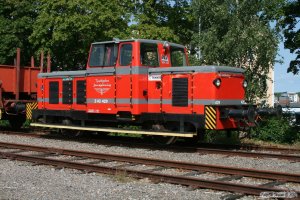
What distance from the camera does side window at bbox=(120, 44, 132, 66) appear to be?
13.5 m

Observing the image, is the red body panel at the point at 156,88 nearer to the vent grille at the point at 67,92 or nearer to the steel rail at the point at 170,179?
the vent grille at the point at 67,92

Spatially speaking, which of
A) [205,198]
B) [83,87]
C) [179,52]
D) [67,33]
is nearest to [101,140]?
[83,87]

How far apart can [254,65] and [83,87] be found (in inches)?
359

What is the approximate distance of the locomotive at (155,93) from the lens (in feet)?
40.5

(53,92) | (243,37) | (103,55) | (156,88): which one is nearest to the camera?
(156,88)

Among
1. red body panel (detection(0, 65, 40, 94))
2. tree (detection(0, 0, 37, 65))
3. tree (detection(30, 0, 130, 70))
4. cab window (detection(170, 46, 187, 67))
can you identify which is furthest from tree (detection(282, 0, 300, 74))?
tree (detection(0, 0, 37, 65))

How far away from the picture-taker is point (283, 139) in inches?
605

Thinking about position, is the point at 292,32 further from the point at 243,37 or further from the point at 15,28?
the point at 15,28

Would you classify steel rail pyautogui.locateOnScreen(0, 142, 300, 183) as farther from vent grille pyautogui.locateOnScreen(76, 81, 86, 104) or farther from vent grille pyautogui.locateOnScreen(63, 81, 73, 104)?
vent grille pyautogui.locateOnScreen(63, 81, 73, 104)

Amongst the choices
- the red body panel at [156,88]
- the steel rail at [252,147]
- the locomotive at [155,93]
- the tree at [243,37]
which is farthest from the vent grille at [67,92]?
the tree at [243,37]

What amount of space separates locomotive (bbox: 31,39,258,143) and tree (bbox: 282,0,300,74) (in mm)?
5571

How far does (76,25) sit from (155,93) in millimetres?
10456

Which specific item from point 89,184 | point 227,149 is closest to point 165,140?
point 227,149

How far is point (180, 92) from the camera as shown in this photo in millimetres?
12883
